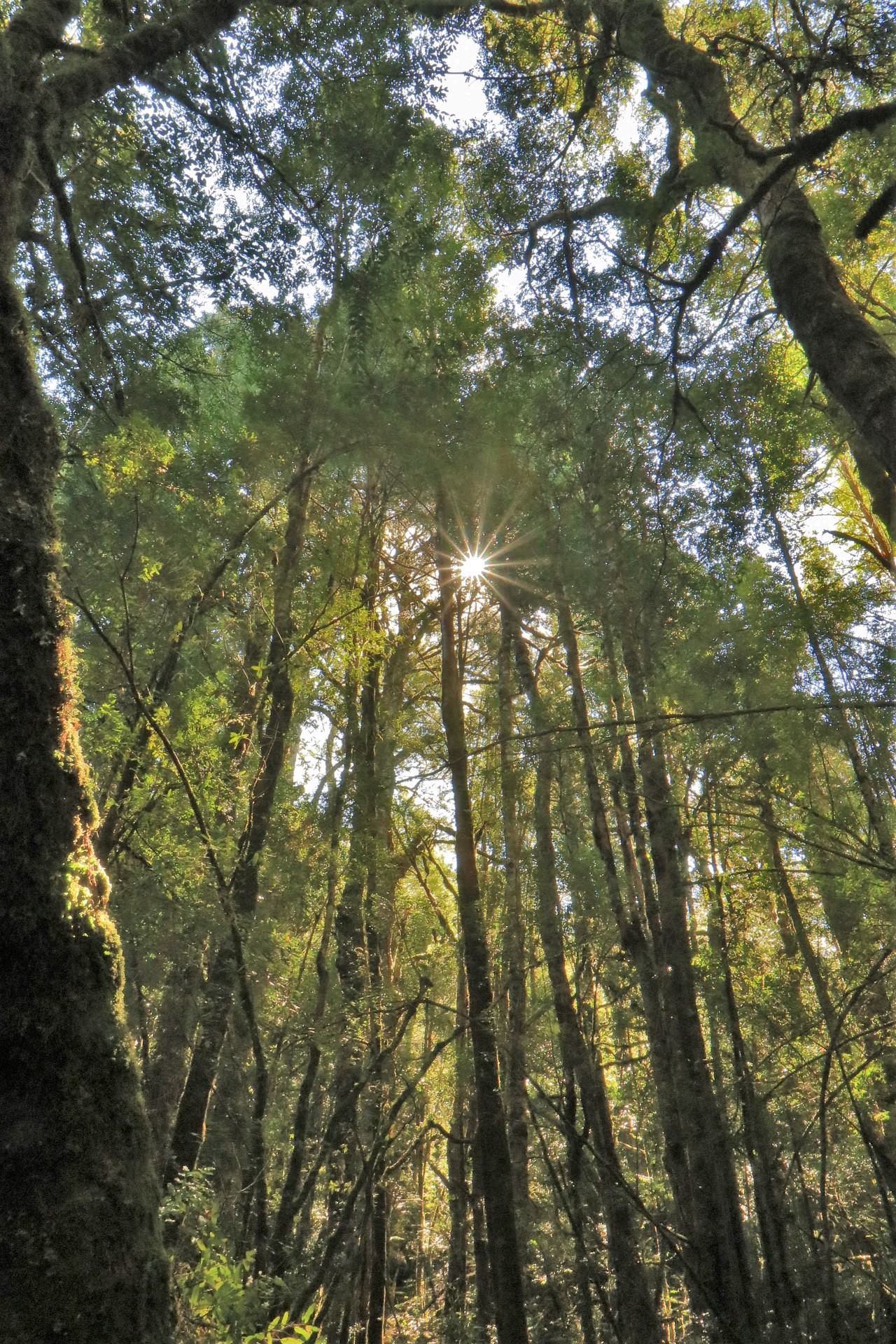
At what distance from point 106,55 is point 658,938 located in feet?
22.4

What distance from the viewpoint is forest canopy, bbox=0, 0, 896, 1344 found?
2.18m

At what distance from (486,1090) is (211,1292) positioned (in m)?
2.07

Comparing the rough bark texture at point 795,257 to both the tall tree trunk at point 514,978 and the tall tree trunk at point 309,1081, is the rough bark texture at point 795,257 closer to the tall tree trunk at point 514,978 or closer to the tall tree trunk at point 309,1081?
the tall tree trunk at point 514,978

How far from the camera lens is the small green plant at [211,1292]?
2.50 meters

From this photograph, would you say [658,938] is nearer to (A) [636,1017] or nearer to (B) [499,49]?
(A) [636,1017]

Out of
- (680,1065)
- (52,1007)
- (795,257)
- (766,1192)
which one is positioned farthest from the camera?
(680,1065)

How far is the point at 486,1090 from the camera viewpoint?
4465 mm

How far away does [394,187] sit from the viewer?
4.67 m

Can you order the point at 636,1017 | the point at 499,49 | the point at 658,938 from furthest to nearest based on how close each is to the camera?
the point at 636,1017, the point at 658,938, the point at 499,49

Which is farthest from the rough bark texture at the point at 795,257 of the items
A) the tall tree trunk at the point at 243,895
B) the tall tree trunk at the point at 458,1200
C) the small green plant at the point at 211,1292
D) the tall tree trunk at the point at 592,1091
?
the tall tree trunk at the point at 458,1200

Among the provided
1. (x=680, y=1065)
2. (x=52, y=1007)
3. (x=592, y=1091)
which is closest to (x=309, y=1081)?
(x=592, y=1091)

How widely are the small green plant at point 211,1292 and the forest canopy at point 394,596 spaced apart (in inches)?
1.2

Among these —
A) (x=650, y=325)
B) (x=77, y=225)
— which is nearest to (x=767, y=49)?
(x=650, y=325)

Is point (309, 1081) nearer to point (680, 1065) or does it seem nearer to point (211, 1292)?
point (211, 1292)
